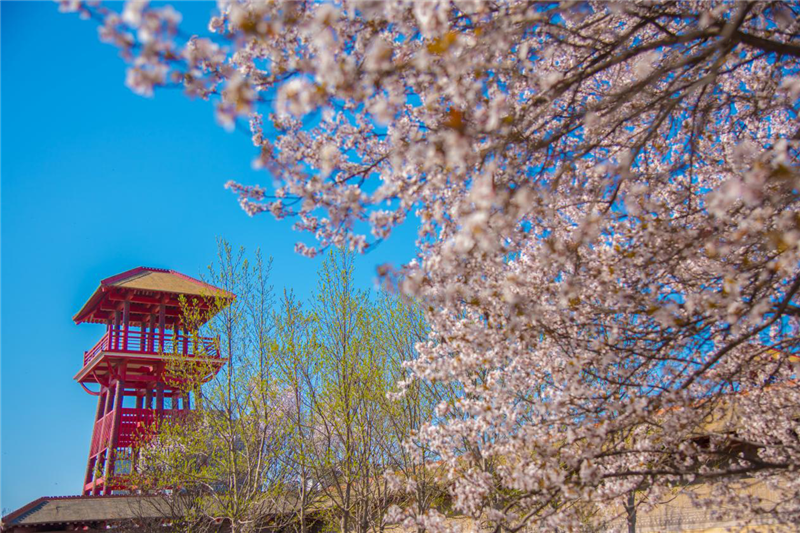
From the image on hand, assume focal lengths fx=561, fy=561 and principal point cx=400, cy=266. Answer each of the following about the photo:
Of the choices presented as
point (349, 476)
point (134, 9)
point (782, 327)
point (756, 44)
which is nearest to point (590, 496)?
point (782, 327)

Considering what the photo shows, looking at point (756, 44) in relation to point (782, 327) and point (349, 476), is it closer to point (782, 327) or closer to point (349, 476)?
point (782, 327)

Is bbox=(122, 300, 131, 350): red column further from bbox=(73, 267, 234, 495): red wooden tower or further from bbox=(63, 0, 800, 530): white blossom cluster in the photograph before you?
bbox=(63, 0, 800, 530): white blossom cluster

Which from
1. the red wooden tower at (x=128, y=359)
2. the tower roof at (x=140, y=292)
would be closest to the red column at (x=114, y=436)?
the red wooden tower at (x=128, y=359)

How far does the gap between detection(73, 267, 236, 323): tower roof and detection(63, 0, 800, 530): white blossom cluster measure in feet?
59.0

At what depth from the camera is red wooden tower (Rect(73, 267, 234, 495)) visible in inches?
783

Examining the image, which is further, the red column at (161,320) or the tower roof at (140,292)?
the tower roof at (140,292)

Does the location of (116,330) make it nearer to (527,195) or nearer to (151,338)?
(151,338)

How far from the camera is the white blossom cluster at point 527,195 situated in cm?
342

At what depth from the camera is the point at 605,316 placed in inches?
190

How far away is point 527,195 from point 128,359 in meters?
21.4

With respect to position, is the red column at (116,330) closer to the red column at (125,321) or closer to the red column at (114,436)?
the red column at (125,321)

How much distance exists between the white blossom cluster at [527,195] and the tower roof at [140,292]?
18.0 meters

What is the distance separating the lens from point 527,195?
124 inches

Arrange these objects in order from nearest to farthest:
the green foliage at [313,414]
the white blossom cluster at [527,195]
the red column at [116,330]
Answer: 1. the white blossom cluster at [527,195]
2. the green foliage at [313,414]
3. the red column at [116,330]
